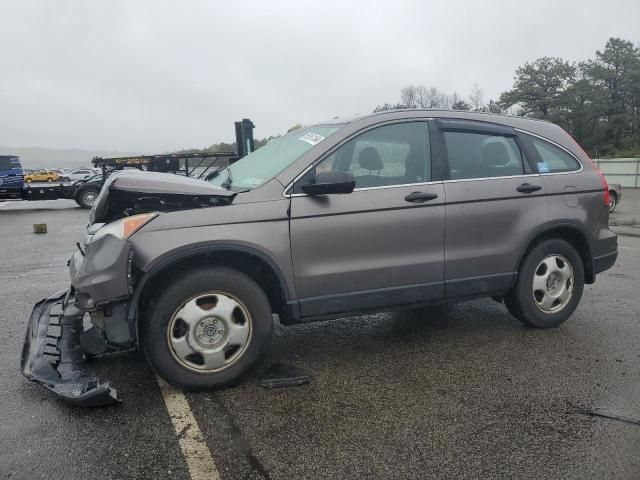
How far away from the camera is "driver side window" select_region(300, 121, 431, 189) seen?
3.74m

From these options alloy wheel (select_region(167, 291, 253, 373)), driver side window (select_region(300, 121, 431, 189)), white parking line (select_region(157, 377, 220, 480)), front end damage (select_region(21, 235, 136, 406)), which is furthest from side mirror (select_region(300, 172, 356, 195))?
white parking line (select_region(157, 377, 220, 480))

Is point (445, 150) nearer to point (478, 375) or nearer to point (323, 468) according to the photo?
point (478, 375)

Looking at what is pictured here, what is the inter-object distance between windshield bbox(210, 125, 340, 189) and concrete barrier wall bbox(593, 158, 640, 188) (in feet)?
91.9

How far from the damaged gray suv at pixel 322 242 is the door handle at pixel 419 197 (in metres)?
0.01

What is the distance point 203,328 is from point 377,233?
4.37 ft

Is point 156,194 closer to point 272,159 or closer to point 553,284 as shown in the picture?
point 272,159

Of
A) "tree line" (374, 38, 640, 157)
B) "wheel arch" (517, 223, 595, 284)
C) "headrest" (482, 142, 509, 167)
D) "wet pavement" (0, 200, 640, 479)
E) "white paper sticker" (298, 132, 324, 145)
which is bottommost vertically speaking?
"wet pavement" (0, 200, 640, 479)

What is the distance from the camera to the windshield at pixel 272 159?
3717 mm

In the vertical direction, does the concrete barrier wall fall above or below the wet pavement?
above

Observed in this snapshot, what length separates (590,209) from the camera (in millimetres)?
4516

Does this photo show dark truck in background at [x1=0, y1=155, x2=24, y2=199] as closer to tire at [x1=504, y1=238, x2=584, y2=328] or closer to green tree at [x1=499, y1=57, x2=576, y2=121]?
tire at [x1=504, y1=238, x2=584, y2=328]

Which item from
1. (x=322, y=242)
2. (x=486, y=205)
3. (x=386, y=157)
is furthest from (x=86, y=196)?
(x=486, y=205)

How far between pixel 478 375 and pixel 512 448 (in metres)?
0.92

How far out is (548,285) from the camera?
4434 millimetres
